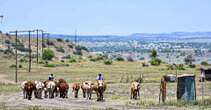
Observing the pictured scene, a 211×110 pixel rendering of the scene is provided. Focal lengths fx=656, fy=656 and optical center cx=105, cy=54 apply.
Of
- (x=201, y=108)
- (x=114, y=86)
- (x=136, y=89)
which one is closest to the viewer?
(x=201, y=108)

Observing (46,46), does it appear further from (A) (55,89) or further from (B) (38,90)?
(B) (38,90)

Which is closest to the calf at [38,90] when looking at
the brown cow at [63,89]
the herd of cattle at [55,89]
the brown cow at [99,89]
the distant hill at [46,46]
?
the herd of cattle at [55,89]

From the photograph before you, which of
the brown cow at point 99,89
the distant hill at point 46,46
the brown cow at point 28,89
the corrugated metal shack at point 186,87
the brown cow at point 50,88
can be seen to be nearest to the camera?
the corrugated metal shack at point 186,87

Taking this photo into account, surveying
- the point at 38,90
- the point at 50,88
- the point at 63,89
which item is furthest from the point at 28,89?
the point at 63,89

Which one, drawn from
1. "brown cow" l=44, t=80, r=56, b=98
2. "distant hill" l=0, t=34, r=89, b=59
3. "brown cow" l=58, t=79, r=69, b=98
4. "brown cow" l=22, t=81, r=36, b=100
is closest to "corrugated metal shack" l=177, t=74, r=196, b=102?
"brown cow" l=58, t=79, r=69, b=98

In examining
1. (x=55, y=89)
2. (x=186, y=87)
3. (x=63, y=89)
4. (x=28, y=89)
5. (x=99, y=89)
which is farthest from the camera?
(x=55, y=89)

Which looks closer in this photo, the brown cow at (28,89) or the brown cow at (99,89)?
the brown cow at (99,89)

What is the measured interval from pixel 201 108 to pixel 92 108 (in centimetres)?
634

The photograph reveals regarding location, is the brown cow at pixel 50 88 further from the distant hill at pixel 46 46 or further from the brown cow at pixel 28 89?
the distant hill at pixel 46 46

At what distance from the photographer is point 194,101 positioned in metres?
41.0

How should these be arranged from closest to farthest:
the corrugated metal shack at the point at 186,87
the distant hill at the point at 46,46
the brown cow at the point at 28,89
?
the corrugated metal shack at the point at 186,87 → the brown cow at the point at 28,89 → the distant hill at the point at 46,46

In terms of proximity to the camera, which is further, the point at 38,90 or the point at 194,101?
the point at 38,90

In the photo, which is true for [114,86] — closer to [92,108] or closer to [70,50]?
[92,108]

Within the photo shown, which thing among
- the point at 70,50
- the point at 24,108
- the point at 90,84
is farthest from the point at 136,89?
the point at 70,50
